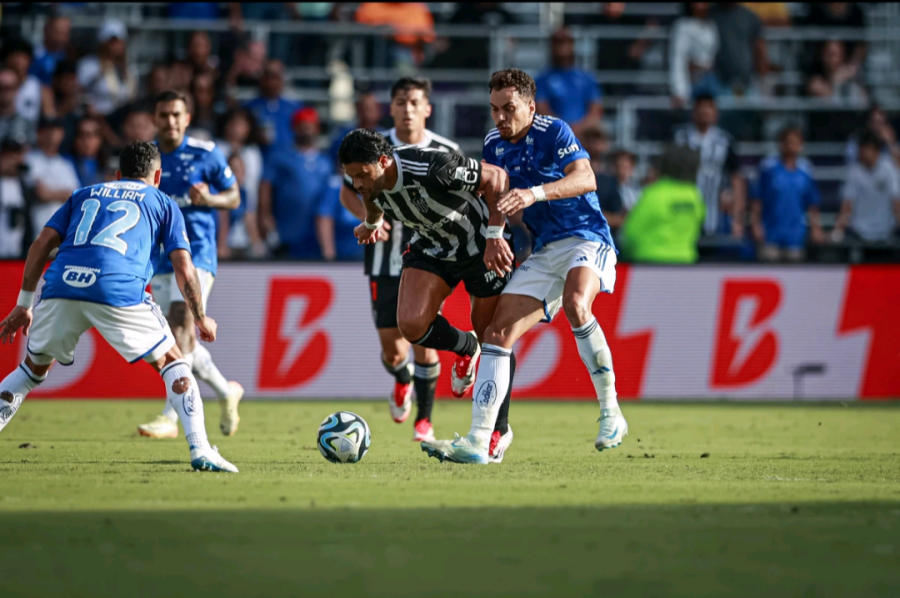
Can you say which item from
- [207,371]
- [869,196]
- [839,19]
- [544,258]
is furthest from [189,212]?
[839,19]

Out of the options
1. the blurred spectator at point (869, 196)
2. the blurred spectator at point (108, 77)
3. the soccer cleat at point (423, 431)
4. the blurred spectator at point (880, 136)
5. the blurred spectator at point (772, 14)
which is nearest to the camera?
the soccer cleat at point (423, 431)

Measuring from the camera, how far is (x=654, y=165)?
16.1 m

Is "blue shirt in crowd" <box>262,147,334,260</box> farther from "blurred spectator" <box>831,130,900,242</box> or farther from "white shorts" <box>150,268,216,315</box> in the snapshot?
"blurred spectator" <box>831,130,900,242</box>

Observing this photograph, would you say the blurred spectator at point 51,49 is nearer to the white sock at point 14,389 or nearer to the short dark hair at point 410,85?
the short dark hair at point 410,85

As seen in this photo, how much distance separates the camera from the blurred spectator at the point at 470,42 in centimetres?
1805

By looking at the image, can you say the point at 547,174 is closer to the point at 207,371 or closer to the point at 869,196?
the point at 207,371

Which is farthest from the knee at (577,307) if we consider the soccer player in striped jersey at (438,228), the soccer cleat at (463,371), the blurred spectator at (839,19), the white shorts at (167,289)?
the blurred spectator at (839,19)

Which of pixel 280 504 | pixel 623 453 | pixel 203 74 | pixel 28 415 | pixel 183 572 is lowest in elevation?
pixel 28 415

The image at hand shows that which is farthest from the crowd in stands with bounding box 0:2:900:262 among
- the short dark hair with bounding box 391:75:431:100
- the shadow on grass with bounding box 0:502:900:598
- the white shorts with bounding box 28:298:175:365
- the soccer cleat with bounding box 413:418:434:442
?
the shadow on grass with bounding box 0:502:900:598

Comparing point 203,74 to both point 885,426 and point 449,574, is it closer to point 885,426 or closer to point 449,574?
point 885,426

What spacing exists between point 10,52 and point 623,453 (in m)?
10.6

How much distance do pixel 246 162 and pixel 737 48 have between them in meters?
7.51

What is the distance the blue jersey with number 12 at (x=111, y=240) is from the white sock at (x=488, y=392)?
1.98m

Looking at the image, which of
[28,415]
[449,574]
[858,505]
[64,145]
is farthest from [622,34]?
[449,574]
